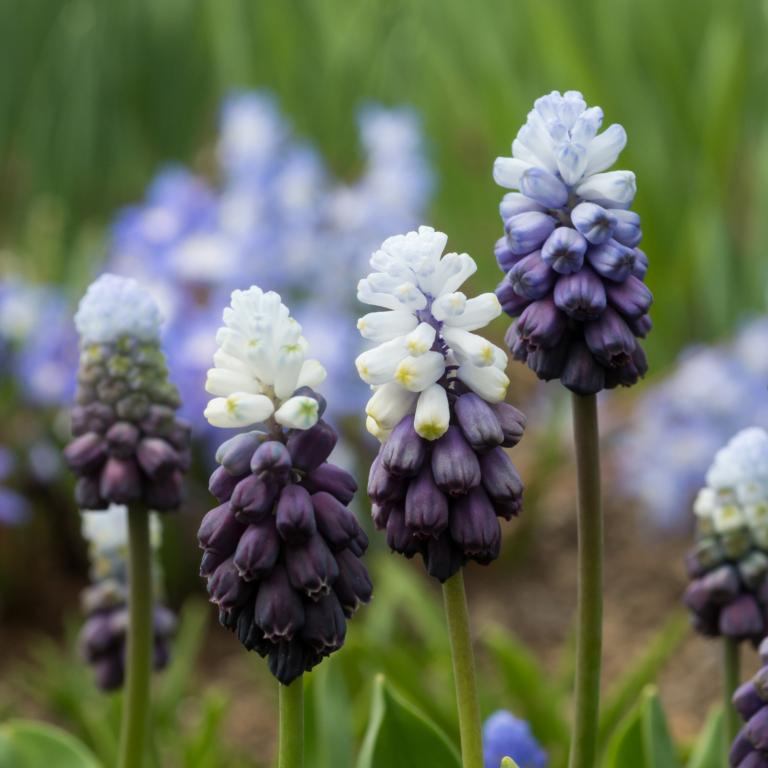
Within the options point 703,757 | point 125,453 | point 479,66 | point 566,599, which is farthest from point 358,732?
point 479,66

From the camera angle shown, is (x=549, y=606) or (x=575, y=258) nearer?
(x=575, y=258)

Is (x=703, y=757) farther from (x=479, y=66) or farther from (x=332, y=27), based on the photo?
(x=332, y=27)

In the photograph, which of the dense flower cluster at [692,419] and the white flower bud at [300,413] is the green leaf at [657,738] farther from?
the dense flower cluster at [692,419]

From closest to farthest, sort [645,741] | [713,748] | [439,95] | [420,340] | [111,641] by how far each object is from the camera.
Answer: [420,340] < [645,741] < [713,748] < [111,641] < [439,95]

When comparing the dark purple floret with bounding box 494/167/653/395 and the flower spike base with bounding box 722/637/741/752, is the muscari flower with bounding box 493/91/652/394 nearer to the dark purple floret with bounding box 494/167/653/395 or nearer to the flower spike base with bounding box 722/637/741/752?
the dark purple floret with bounding box 494/167/653/395

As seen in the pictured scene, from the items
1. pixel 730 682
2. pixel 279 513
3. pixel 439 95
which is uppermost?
pixel 439 95

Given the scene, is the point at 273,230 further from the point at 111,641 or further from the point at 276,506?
the point at 276,506

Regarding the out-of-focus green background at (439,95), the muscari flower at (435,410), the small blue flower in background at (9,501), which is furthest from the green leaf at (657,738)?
the out-of-focus green background at (439,95)

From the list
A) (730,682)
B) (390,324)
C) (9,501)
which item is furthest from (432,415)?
(9,501)
